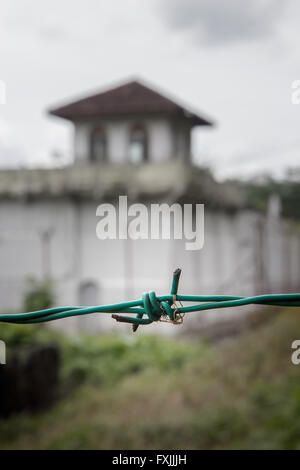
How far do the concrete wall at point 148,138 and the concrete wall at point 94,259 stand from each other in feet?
2.91

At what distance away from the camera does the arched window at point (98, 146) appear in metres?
10.4

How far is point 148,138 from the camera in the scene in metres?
10.4

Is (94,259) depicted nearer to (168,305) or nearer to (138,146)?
(138,146)

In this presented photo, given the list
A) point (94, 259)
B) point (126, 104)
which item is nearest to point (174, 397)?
point (94, 259)

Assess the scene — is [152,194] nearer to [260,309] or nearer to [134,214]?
[134,214]

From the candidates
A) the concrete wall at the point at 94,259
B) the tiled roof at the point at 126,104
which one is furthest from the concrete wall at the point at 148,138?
the concrete wall at the point at 94,259

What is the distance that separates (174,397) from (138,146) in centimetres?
514

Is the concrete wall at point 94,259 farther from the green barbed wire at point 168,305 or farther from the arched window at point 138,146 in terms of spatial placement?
the green barbed wire at point 168,305

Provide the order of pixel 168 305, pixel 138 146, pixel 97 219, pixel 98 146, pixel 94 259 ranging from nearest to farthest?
1. pixel 168 305
2. pixel 97 219
3. pixel 94 259
4. pixel 138 146
5. pixel 98 146

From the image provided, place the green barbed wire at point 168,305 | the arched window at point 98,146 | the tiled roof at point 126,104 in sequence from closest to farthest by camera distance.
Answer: the green barbed wire at point 168,305 → the tiled roof at point 126,104 → the arched window at point 98,146

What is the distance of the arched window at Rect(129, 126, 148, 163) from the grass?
3.12m

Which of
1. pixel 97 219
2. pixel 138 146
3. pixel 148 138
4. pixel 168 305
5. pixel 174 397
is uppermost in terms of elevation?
pixel 148 138

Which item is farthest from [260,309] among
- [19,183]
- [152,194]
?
[19,183]
